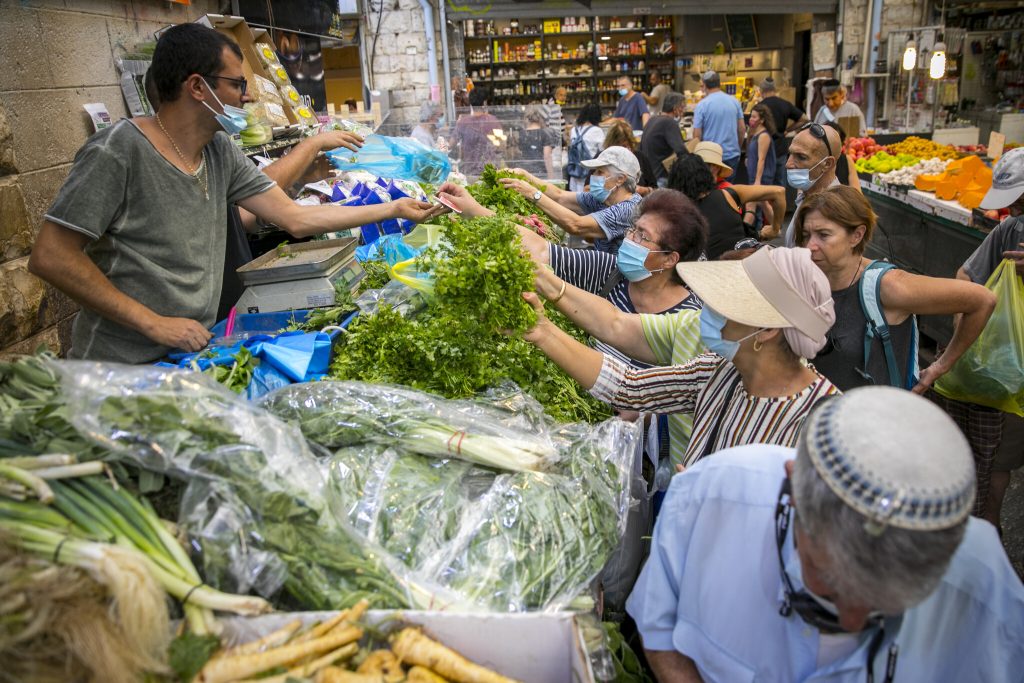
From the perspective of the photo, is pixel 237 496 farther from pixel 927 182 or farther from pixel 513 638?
pixel 927 182

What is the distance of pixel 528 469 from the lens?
2053 mm

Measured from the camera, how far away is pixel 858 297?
323 cm

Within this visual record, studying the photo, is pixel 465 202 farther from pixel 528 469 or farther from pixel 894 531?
pixel 894 531

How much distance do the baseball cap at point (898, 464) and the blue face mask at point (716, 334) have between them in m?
0.89

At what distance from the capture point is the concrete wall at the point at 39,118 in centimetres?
354

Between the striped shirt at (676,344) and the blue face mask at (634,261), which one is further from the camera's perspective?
the blue face mask at (634,261)

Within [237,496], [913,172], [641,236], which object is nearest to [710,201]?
[641,236]

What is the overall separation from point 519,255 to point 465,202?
1.11 meters

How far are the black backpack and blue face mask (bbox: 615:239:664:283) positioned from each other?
6.54 meters

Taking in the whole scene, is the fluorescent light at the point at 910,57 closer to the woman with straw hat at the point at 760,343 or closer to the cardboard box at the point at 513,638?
the woman with straw hat at the point at 760,343

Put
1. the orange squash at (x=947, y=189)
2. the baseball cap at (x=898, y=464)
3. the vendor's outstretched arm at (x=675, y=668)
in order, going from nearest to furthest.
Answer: the baseball cap at (x=898, y=464)
the vendor's outstretched arm at (x=675, y=668)
the orange squash at (x=947, y=189)

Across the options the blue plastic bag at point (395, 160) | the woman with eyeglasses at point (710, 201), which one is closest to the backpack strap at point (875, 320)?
the woman with eyeglasses at point (710, 201)

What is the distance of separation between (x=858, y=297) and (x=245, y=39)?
15.1 ft

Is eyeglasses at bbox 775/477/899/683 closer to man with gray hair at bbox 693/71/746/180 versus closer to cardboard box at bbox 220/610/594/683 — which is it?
cardboard box at bbox 220/610/594/683
